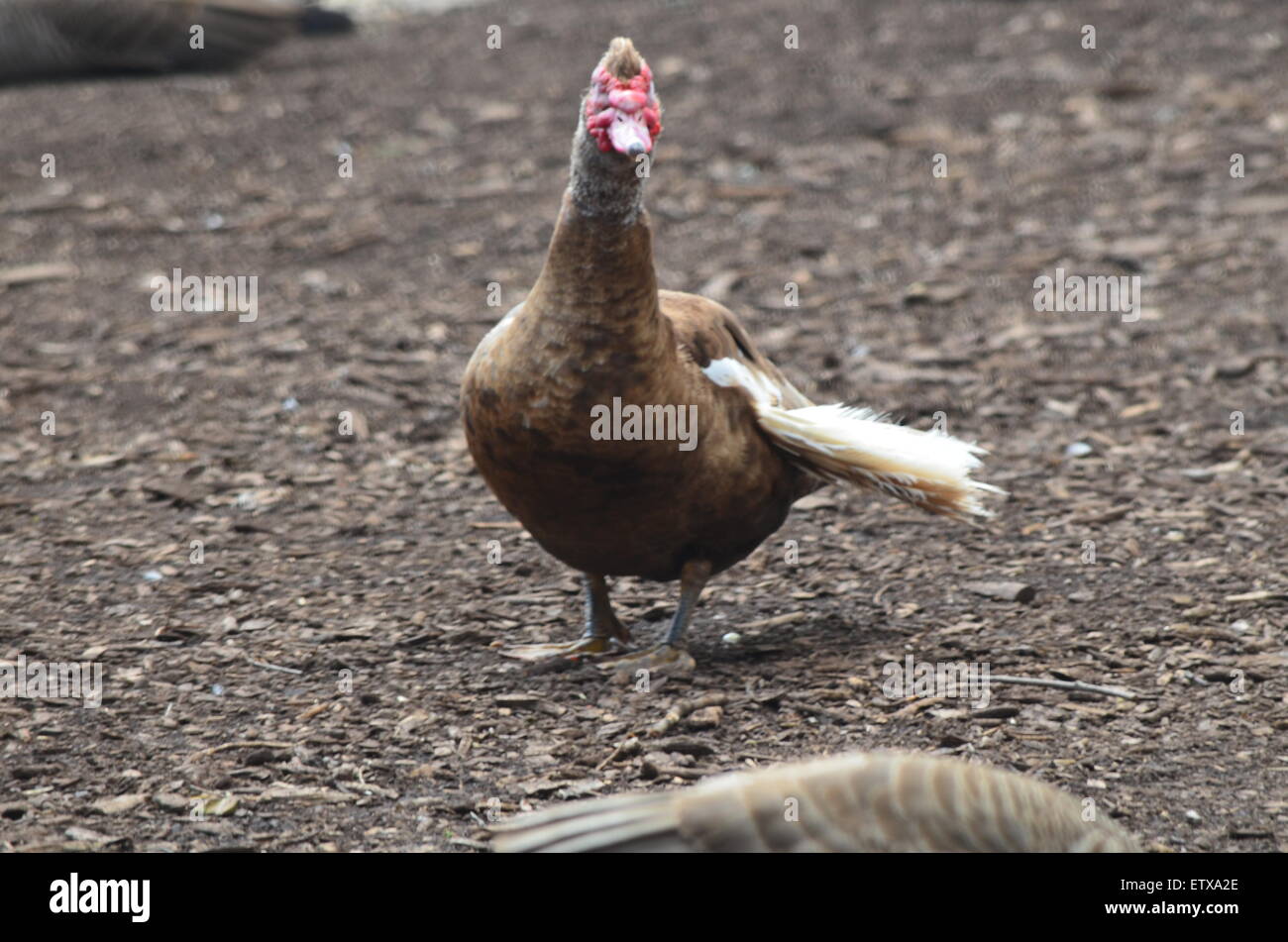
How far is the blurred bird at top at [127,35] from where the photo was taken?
10.9m

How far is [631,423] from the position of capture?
4.03 metres

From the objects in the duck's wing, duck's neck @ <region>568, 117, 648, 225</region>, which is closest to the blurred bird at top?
the duck's wing

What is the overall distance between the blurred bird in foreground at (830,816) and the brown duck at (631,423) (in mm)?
1569

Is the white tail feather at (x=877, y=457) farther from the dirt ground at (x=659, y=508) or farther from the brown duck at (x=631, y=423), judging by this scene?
the dirt ground at (x=659, y=508)

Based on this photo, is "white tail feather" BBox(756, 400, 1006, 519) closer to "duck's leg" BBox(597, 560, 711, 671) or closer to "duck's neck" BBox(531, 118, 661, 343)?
"duck's leg" BBox(597, 560, 711, 671)

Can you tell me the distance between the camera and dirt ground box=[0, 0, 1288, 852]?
3.91 meters

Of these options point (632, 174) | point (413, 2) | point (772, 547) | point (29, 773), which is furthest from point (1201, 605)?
point (413, 2)

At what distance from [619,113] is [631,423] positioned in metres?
0.79

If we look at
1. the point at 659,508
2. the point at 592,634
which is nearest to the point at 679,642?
the point at 592,634

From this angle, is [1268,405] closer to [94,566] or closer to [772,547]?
[772,547]

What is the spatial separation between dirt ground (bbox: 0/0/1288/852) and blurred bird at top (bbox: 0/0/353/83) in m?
0.21

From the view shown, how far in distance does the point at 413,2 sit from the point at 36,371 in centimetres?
777

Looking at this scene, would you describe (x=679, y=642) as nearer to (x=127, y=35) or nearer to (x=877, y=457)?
(x=877, y=457)

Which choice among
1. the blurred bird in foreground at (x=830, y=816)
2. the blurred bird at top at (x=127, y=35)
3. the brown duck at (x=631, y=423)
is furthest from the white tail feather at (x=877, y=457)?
the blurred bird at top at (x=127, y=35)
